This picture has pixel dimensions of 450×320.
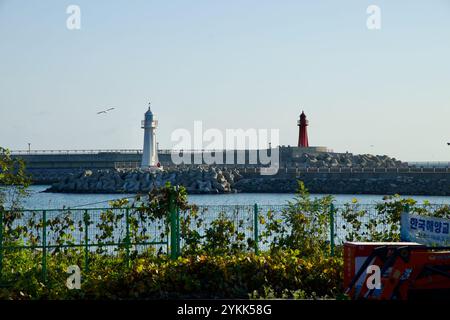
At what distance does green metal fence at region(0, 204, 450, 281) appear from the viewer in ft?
49.6

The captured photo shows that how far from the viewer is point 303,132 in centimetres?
8606

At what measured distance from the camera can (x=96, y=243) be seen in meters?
15.5

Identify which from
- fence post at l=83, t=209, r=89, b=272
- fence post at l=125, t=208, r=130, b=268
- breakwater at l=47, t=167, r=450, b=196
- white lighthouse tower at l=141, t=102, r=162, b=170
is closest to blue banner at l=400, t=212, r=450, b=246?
fence post at l=125, t=208, r=130, b=268

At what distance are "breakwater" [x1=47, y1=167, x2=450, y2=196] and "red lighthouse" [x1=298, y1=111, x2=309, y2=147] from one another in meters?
9.79

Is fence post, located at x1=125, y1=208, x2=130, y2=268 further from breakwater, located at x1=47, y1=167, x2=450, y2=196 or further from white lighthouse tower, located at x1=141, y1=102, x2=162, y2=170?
white lighthouse tower, located at x1=141, y1=102, x2=162, y2=170

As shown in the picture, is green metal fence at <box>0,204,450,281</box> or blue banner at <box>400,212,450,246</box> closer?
blue banner at <box>400,212,450,246</box>

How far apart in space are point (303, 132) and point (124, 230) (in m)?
70.6

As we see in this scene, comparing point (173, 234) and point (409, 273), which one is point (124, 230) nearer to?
point (173, 234)

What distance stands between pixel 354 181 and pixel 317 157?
1572cm

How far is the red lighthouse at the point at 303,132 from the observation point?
82.9 m

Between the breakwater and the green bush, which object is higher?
the breakwater

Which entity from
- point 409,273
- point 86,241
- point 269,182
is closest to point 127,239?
point 86,241
